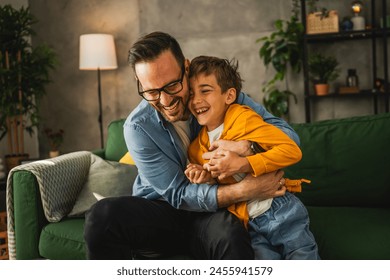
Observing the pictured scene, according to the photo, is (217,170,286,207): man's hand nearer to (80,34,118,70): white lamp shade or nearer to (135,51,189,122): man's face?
(135,51,189,122): man's face

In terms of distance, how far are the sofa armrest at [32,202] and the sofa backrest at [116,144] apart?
16.0 inches

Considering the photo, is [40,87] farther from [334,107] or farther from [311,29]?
[334,107]

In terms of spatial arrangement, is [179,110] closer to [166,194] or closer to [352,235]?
[166,194]

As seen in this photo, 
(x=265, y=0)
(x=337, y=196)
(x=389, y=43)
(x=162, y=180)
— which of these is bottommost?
(x=337, y=196)

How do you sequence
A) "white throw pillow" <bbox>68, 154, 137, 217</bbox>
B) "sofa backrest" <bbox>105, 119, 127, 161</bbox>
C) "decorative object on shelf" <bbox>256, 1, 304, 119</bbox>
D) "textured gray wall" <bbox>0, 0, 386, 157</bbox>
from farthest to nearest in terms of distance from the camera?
"textured gray wall" <bbox>0, 0, 386, 157</bbox>, "decorative object on shelf" <bbox>256, 1, 304, 119</bbox>, "sofa backrest" <bbox>105, 119, 127, 161</bbox>, "white throw pillow" <bbox>68, 154, 137, 217</bbox>

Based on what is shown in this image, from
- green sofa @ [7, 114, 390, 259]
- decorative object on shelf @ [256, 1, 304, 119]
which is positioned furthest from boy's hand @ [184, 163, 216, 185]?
decorative object on shelf @ [256, 1, 304, 119]

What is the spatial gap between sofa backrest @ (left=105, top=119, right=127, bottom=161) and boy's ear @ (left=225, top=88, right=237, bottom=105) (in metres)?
1.06

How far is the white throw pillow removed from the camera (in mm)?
2140

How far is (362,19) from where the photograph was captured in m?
4.05

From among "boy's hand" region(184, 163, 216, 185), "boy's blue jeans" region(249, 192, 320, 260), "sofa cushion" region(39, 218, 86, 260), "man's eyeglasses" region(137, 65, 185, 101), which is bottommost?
"sofa cushion" region(39, 218, 86, 260)

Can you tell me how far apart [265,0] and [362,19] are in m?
0.89

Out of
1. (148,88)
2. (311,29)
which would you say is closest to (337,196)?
(148,88)

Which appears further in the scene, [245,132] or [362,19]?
[362,19]

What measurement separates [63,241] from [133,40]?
9.83ft
